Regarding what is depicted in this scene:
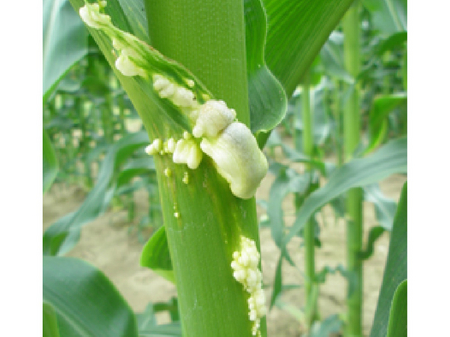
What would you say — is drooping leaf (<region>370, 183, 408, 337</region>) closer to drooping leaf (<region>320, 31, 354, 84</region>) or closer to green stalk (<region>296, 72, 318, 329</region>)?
drooping leaf (<region>320, 31, 354, 84</region>)

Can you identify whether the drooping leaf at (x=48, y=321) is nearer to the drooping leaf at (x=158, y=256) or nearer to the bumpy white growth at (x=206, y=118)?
the drooping leaf at (x=158, y=256)

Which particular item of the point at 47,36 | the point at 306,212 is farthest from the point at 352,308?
the point at 47,36

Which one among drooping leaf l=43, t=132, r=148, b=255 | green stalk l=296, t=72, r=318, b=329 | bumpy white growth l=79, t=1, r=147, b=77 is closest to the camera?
bumpy white growth l=79, t=1, r=147, b=77

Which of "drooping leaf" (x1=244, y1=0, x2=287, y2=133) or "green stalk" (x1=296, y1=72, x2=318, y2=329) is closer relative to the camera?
"drooping leaf" (x1=244, y1=0, x2=287, y2=133)

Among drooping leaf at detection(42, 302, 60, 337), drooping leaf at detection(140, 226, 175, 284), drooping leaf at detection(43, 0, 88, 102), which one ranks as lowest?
drooping leaf at detection(42, 302, 60, 337)

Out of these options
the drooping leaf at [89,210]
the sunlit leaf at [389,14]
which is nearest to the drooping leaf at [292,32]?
the drooping leaf at [89,210]

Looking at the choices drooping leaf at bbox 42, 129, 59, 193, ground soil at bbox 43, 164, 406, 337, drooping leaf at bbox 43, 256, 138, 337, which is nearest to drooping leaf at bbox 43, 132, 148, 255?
drooping leaf at bbox 42, 129, 59, 193

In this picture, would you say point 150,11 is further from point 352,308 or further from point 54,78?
point 352,308
